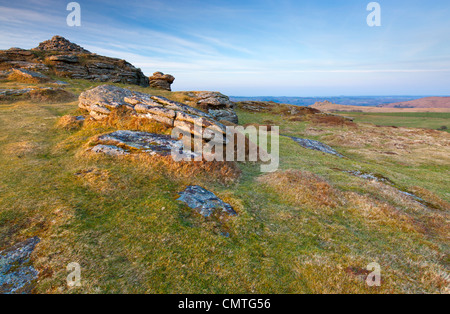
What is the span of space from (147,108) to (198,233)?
52.7 feet

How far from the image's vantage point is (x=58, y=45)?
251 ft

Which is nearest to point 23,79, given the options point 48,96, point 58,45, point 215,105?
point 48,96

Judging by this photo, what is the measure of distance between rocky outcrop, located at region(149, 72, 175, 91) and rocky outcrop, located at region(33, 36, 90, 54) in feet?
103

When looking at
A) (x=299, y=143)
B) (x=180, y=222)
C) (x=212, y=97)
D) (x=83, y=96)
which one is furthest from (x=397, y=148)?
(x=83, y=96)

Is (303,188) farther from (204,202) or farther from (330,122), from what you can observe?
(330,122)

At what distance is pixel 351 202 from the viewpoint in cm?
1430

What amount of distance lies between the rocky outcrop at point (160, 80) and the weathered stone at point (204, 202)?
230 ft

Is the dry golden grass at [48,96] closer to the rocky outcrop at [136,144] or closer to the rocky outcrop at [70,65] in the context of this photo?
the rocky outcrop at [70,65]

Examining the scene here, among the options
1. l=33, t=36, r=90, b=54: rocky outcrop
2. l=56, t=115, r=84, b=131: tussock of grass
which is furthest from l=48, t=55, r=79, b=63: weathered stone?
l=56, t=115, r=84, b=131: tussock of grass

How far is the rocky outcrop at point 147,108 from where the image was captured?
20.1 metres

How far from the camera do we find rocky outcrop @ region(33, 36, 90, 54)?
2874 inches

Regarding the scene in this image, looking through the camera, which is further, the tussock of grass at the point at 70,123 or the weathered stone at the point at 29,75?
the weathered stone at the point at 29,75

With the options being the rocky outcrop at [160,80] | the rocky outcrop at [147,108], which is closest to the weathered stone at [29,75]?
the rocky outcrop at [160,80]

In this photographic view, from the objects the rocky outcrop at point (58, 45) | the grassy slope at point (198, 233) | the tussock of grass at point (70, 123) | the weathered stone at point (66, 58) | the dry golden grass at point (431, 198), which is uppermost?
the rocky outcrop at point (58, 45)
